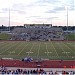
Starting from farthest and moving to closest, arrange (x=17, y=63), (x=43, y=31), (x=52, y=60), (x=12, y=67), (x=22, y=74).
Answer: (x=43, y=31), (x=52, y=60), (x=17, y=63), (x=12, y=67), (x=22, y=74)

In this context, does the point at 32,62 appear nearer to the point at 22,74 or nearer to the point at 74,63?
the point at 74,63

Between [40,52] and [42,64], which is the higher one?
[40,52]

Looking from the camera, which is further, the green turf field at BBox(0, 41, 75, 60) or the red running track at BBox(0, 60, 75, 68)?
the green turf field at BBox(0, 41, 75, 60)

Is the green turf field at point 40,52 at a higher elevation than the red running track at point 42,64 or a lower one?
higher

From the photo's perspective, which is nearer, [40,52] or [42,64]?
[42,64]

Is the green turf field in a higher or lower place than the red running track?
higher

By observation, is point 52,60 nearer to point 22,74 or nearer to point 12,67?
point 12,67

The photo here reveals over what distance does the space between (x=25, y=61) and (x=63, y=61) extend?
3.31m

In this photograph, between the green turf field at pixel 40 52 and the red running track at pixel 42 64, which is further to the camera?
the green turf field at pixel 40 52

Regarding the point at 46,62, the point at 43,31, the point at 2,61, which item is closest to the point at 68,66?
the point at 46,62

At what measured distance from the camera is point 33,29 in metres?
63.8

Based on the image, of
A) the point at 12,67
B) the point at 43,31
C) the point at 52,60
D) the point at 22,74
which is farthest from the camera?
the point at 43,31

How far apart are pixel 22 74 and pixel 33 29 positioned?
5129cm

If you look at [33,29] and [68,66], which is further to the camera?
[33,29]
